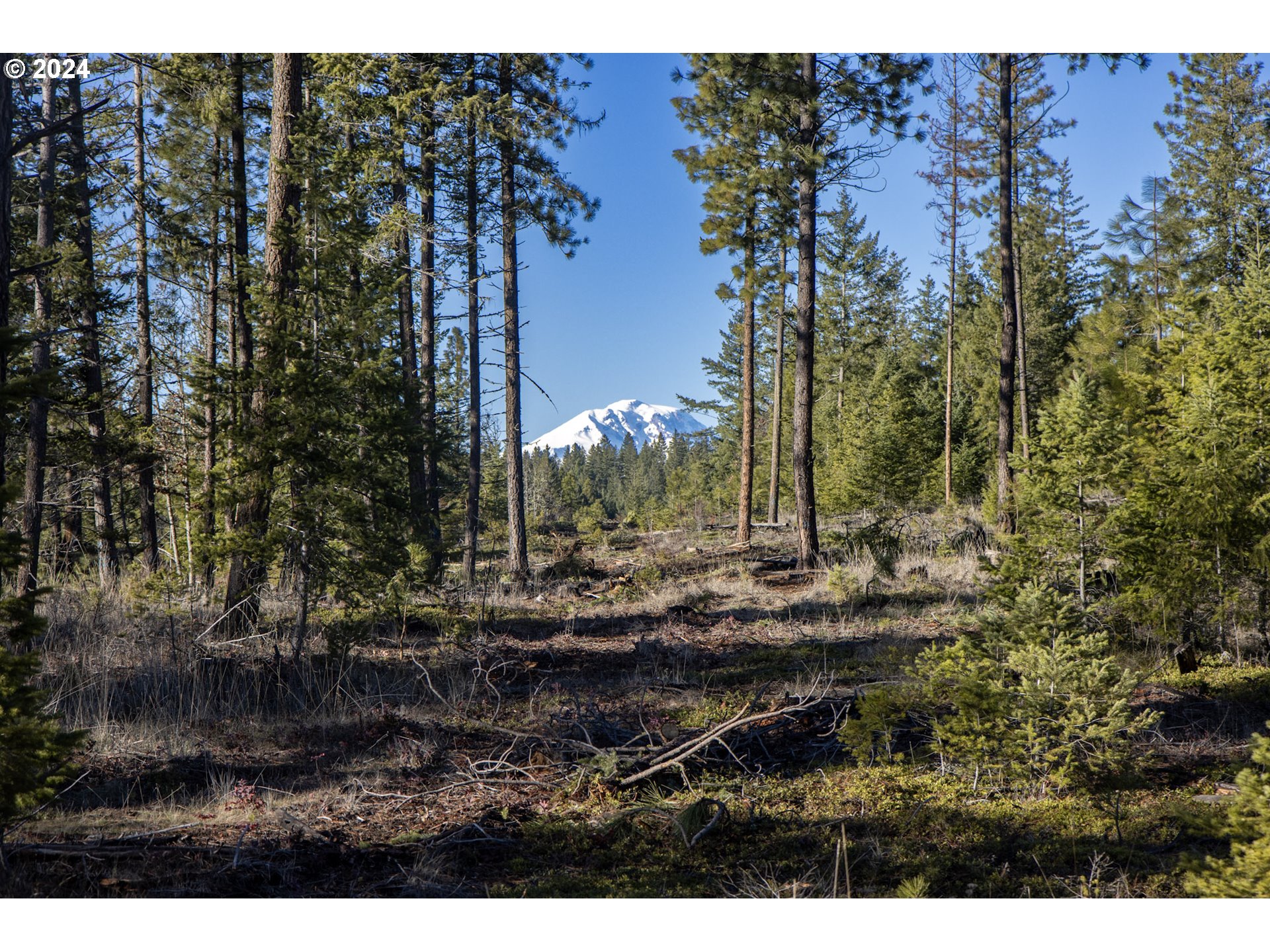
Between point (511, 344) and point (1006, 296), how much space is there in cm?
967

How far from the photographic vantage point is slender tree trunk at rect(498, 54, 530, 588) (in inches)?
610

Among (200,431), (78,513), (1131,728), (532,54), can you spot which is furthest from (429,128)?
(1131,728)

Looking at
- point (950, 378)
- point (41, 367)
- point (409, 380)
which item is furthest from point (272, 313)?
point (950, 378)

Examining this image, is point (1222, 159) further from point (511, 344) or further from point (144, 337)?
point (144, 337)

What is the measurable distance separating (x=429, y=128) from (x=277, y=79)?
7.59 m

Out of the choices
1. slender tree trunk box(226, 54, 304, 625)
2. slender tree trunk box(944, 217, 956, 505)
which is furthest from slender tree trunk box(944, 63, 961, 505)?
slender tree trunk box(226, 54, 304, 625)

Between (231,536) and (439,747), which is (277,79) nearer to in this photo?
(231,536)

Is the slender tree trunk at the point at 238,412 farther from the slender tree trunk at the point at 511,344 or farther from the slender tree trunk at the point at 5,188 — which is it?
the slender tree trunk at the point at 511,344

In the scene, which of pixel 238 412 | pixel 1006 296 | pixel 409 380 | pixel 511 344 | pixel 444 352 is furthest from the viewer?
pixel 444 352

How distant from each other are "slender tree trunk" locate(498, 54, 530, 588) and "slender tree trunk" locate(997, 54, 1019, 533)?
29.9 ft

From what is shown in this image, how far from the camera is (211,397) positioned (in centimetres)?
720

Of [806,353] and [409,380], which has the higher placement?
[806,353]

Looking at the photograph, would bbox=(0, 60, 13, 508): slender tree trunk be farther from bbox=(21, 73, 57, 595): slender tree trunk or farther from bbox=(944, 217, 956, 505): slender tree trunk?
bbox=(944, 217, 956, 505): slender tree trunk

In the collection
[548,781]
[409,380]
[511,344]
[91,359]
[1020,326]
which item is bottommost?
[548,781]
